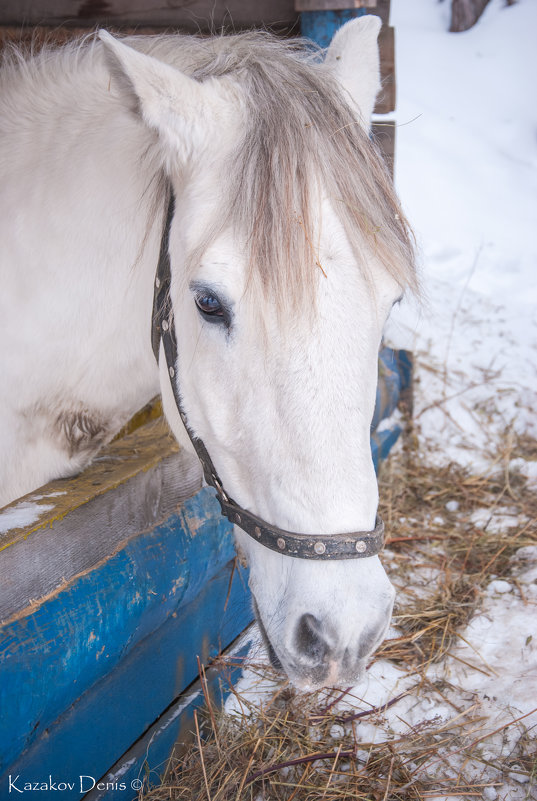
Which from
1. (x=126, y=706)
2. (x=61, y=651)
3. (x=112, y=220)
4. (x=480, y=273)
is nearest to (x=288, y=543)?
(x=61, y=651)

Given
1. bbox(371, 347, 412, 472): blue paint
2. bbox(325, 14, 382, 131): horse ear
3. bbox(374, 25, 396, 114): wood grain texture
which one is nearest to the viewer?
bbox(325, 14, 382, 131): horse ear

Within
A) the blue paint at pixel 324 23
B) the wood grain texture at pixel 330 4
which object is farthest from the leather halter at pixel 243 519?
the blue paint at pixel 324 23

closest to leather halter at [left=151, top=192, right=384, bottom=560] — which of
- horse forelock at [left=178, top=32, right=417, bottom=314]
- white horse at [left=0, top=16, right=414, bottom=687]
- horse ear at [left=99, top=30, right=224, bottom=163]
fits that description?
white horse at [left=0, top=16, right=414, bottom=687]

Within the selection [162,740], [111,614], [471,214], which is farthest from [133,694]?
[471,214]

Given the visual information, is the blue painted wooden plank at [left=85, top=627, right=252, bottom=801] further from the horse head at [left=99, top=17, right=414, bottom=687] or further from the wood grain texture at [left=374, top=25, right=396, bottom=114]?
the wood grain texture at [left=374, top=25, right=396, bottom=114]

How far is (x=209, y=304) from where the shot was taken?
3.79 ft

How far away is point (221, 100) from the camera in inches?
48.4

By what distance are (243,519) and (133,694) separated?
65 centimetres

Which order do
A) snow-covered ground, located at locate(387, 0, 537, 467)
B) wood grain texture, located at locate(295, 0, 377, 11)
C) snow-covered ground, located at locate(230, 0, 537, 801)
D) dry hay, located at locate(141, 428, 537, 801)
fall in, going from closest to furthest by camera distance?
dry hay, located at locate(141, 428, 537, 801) → snow-covered ground, located at locate(230, 0, 537, 801) → wood grain texture, located at locate(295, 0, 377, 11) → snow-covered ground, located at locate(387, 0, 537, 467)

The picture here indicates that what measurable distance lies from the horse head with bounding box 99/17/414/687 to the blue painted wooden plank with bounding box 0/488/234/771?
0.37 m

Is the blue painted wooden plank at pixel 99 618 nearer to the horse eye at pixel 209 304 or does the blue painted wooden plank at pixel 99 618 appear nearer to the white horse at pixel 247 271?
the white horse at pixel 247 271

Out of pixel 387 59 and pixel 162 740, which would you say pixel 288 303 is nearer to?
pixel 162 740

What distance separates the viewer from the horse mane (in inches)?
44.0

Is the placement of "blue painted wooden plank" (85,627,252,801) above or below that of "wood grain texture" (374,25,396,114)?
below
